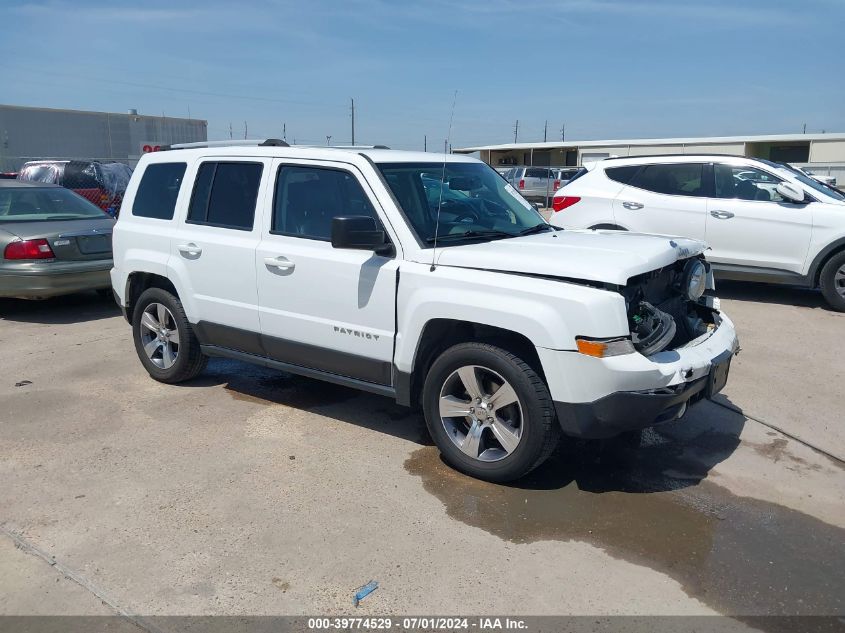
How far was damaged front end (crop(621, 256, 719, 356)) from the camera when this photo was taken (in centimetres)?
393

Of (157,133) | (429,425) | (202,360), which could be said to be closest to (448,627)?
(429,425)

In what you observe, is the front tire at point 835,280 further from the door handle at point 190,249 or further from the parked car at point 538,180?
the parked car at point 538,180

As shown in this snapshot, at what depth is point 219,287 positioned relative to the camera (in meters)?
5.23

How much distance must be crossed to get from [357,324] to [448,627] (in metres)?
2.05

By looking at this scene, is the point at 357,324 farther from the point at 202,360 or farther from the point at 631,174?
the point at 631,174

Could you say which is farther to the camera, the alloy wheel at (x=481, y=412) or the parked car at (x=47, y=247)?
the parked car at (x=47, y=247)

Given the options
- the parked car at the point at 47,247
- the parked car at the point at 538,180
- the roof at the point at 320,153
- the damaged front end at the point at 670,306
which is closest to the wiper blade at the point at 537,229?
the roof at the point at 320,153

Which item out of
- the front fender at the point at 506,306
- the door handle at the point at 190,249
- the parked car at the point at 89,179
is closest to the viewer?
the front fender at the point at 506,306

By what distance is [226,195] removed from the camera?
17.3 ft

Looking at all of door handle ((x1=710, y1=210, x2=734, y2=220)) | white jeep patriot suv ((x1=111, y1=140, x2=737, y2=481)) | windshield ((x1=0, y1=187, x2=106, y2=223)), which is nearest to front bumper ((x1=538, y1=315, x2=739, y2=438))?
white jeep patriot suv ((x1=111, y1=140, x2=737, y2=481))

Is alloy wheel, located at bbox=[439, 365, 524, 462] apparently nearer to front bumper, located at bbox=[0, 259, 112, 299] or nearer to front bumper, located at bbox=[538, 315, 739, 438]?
front bumper, located at bbox=[538, 315, 739, 438]

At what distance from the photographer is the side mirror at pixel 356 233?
4148mm

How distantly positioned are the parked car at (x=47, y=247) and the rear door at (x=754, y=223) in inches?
291

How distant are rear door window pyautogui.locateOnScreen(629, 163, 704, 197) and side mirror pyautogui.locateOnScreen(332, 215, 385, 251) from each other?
241 inches
